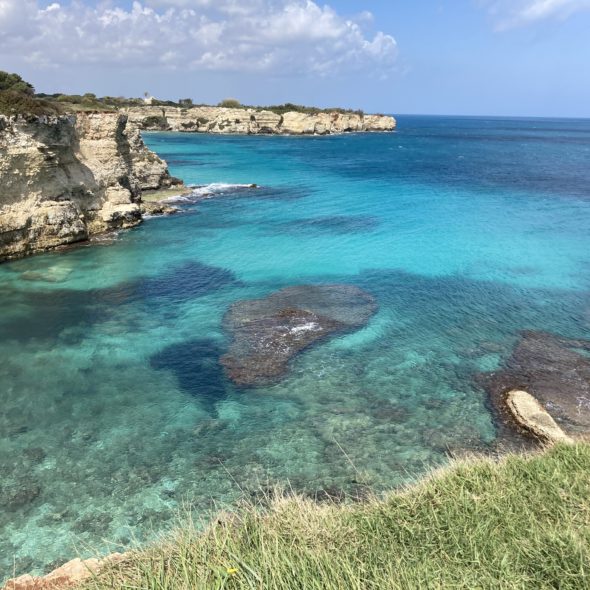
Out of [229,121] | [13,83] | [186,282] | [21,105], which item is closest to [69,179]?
[21,105]

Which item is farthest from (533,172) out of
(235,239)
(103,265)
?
(103,265)

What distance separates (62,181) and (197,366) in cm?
1945

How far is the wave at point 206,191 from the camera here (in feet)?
150

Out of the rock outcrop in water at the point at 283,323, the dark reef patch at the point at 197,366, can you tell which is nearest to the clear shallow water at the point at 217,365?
the dark reef patch at the point at 197,366

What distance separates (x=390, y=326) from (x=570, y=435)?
27.4 ft

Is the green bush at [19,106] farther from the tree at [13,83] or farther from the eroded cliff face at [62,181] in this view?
the tree at [13,83]

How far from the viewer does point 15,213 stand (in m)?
27.4

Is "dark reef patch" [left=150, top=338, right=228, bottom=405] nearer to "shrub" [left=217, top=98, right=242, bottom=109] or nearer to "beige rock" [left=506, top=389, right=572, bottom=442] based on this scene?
"beige rock" [left=506, top=389, right=572, bottom=442]

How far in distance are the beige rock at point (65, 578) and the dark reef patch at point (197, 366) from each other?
24.0 feet

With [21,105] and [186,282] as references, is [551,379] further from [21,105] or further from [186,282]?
[21,105]

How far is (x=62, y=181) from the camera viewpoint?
30250 millimetres

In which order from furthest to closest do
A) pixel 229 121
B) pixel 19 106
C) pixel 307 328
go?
pixel 229 121, pixel 19 106, pixel 307 328

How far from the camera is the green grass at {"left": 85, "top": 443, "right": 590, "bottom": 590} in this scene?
20.5ft

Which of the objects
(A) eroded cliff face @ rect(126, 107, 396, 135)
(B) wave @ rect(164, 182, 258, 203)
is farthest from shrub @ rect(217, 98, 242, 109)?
(B) wave @ rect(164, 182, 258, 203)
